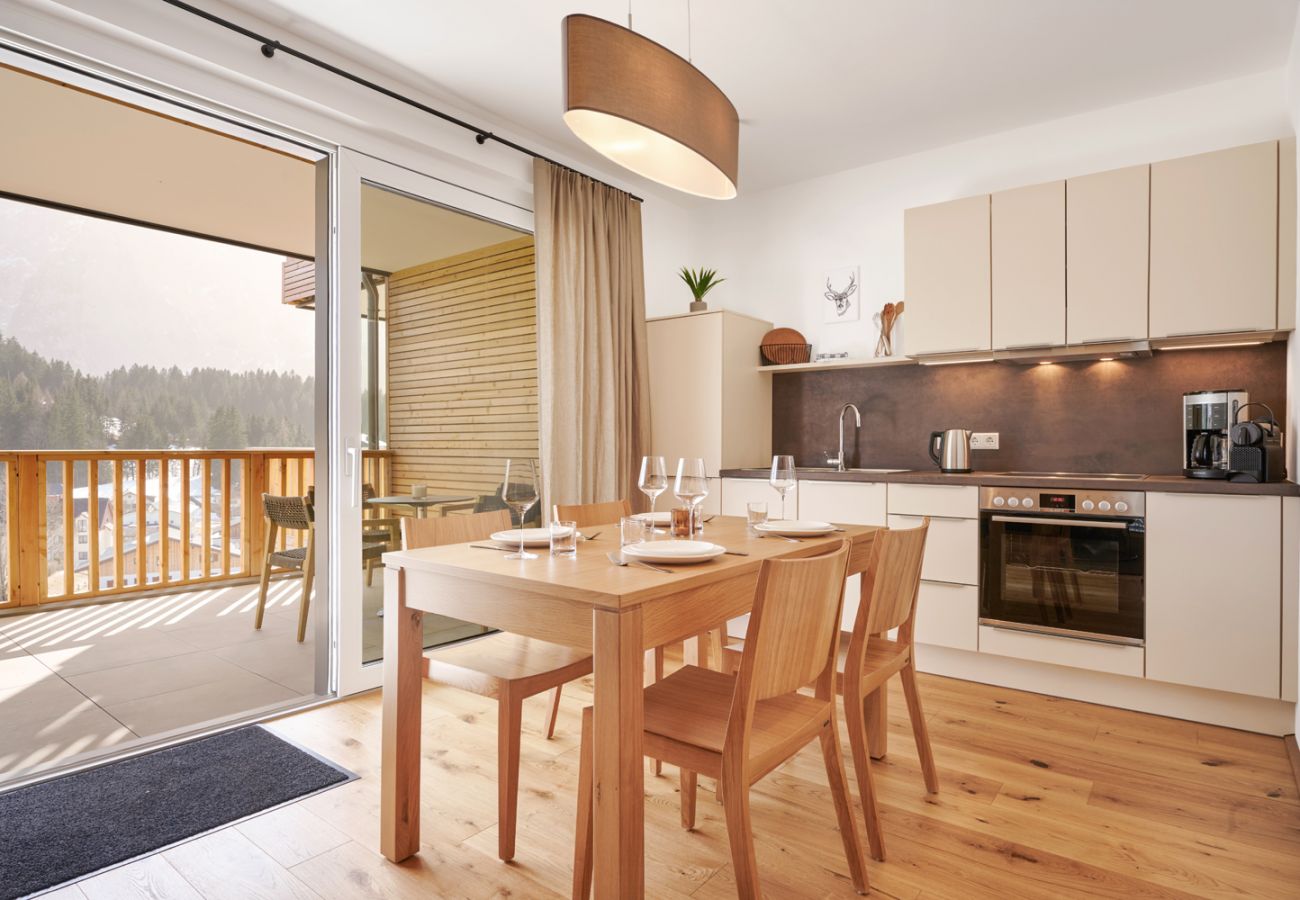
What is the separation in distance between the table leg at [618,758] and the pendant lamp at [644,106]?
1143 mm

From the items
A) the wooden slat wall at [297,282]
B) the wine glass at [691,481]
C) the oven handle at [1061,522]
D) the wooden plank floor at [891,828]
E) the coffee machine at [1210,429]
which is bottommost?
the wooden plank floor at [891,828]

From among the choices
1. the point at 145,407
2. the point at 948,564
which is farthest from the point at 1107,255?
the point at 145,407

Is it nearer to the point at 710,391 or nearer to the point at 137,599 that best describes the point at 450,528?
the point at 710,391

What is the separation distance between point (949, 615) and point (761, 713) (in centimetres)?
191

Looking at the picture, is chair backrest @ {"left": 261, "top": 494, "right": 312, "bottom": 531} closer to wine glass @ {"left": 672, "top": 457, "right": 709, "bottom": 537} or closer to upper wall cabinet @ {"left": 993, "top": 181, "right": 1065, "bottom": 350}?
wine glass @ {"left": 672, "top": 457, "right": 709, "bottom": 537}

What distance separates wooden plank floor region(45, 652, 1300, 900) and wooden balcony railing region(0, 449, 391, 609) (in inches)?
121

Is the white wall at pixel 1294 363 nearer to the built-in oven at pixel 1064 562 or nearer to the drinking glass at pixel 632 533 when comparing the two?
the built-in oven at pixel 1064 562

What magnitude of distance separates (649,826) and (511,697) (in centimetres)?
56

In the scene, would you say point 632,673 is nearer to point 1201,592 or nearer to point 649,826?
point 649,826

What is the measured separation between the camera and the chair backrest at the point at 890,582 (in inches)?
70.3

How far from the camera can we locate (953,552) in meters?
3.17

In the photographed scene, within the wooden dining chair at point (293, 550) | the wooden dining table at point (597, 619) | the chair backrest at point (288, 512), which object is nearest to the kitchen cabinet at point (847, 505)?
the wooden dining table at point (597, 619)

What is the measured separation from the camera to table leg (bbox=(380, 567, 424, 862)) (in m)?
1.77

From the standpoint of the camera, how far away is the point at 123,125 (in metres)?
3.56
